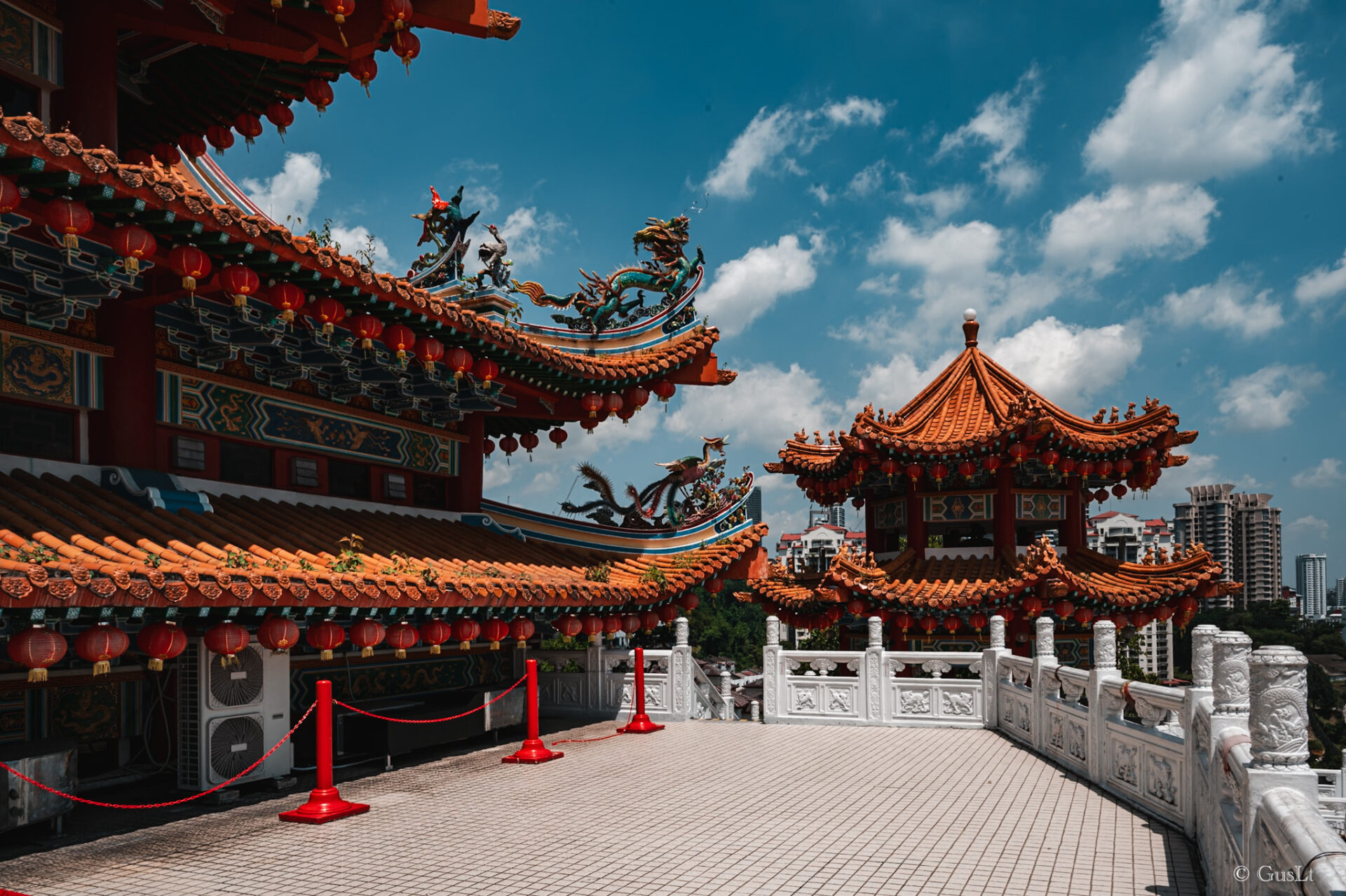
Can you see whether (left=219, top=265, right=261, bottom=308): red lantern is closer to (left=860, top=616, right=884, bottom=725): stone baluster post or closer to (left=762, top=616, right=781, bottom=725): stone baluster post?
(left=762, top=616, right=781, bottom=725): stone baluster post

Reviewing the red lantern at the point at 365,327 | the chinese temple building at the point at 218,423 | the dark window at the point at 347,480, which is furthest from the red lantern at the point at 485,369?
the dark window at the point at 347,480

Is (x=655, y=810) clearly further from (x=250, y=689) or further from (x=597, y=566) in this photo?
(x=597, y=566)

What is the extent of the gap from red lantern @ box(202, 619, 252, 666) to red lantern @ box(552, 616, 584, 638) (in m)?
4.50

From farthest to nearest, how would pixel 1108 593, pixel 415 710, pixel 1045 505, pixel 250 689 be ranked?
pixel 1045 505 < pixel 1108 593 < pixel 415 710 < pixel 250 689

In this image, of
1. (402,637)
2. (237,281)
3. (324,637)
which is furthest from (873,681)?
(237,281)

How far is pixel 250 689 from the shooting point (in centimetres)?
914

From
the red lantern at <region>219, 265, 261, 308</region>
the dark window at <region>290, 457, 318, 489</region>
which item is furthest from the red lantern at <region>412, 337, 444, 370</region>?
the red lantern at <region>219, 265, 261, 308</region>

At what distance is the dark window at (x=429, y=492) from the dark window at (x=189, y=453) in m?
3.63

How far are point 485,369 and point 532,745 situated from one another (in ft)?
14.2

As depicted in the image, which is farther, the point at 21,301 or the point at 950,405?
the point at 950,405

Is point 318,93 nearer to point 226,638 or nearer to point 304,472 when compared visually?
point 304,472

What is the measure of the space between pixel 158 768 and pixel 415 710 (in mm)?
2635

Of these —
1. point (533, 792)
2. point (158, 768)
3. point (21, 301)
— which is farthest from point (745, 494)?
point (21, 301)

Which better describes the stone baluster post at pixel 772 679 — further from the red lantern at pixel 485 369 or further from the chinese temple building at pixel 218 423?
the red lantern at pixel 485 369
